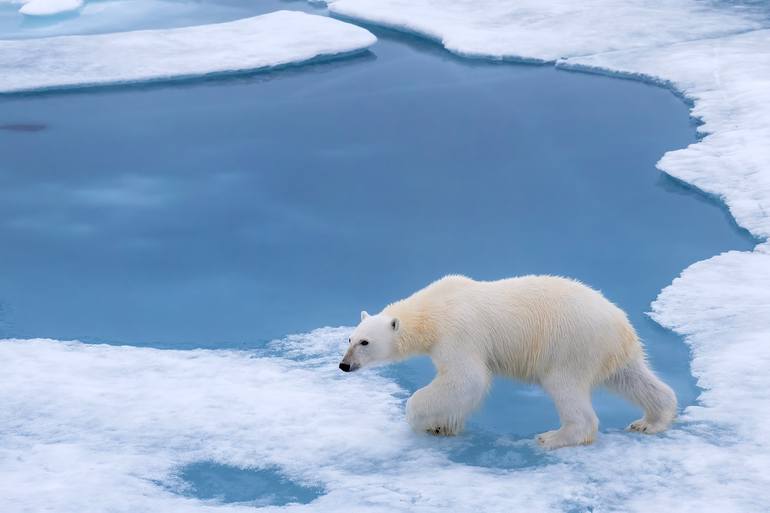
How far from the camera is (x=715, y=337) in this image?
189 inches

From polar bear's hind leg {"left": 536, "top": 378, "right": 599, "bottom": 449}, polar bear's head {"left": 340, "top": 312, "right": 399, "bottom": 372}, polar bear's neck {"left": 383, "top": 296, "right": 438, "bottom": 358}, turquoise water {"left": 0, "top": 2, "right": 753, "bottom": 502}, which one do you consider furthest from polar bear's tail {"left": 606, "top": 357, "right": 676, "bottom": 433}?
→ polar bear's head {"left": 340, "top": 312, "right": 399, "bottom": 372}

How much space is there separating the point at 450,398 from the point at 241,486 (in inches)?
32.1

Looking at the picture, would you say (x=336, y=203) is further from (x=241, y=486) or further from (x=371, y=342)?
(x=241, y=486)

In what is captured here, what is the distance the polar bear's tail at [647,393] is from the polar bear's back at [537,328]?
2.2 inches

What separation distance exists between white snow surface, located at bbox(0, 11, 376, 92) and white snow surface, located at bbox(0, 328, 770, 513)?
4843 mm

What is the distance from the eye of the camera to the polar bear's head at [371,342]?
156 inches

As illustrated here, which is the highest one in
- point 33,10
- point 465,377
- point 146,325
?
point 33,10

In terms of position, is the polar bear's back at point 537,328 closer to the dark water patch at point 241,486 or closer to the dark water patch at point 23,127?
the dark water patch at point 241,486

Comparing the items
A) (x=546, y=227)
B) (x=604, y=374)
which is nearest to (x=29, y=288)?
(x=546, y=227)

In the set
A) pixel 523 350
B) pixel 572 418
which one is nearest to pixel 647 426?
pixel 572 418

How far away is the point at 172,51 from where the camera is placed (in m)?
9.83

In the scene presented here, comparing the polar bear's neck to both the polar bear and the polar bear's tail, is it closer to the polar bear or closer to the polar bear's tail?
the polar bear

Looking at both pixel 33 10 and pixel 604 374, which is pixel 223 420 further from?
pixel 33 10

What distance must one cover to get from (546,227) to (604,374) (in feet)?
8.66
